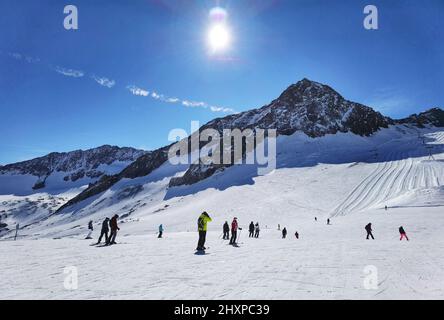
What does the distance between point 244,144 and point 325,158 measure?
1219 inches

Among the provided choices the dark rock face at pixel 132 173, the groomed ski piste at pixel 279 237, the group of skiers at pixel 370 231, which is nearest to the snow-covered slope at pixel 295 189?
the groomed ski piste at pixel 279 237

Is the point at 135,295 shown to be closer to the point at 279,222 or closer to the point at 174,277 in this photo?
the point at 174,277

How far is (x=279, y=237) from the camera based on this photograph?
1250 inches

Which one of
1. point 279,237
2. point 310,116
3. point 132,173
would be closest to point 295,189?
point 279,237

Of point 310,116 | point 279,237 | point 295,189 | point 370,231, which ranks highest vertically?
point 310,116

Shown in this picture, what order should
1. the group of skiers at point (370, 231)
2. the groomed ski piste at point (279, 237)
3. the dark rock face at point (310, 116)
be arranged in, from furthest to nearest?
the dark rock face at point (310, 116) < the group of skiers at point (370, 231) < the groomed ski piste at point (279, 237)

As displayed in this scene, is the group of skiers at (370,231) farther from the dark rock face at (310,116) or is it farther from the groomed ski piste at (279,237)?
the dark rock face at (310,116)

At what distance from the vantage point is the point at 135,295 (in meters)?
6.09

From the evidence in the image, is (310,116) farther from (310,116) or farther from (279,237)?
(279,237)

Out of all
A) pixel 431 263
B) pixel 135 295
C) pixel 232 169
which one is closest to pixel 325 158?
pixel 232 169

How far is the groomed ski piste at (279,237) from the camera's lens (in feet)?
22.1

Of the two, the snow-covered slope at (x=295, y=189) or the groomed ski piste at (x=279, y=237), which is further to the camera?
the snow-covered slope at (x=295, y=189)

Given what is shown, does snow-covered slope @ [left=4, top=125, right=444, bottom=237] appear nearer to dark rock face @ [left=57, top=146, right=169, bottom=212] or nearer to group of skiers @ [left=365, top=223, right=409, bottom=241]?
dark rock face @ [left=57, top=146, right=169, bottom=212]
